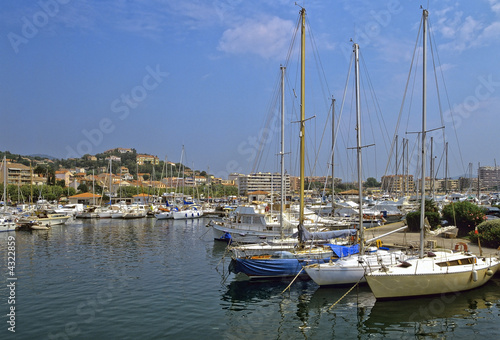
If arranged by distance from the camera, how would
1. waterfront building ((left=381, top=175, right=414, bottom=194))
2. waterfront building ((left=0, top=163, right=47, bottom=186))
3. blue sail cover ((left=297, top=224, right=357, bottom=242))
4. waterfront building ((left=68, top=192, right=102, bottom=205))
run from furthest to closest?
waterfront building ((left=0, top=163, right=47, bottom=186)) → waterfront building ((left=68, top=192, right=102, bottom=205)) → waterfront building ((left=381, top=175, right=414, bottom=194)) → blue sail cover ((left=297, top=224, right=357, bottom=242))

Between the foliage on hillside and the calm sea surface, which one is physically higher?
the foliage on hillside

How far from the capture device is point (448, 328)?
14727 mm

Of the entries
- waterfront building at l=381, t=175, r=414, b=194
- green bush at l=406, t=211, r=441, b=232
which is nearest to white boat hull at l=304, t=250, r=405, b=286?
green bush at l=406, t=211, r=441, b=232

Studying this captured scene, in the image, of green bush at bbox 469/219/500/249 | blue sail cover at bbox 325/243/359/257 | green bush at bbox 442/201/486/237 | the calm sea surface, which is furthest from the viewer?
green bush at bbox 442/201/486/237

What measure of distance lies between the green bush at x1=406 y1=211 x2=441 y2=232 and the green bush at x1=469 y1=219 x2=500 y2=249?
6455mm

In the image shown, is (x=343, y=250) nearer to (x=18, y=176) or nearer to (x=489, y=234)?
(x=489, y=234)

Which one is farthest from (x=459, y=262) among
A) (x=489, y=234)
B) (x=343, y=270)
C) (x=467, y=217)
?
(x=467, y=217)

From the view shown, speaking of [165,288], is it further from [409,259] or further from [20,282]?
[409,259]

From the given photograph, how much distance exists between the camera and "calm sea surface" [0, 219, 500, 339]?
14281 millimetres

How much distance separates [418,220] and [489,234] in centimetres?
898

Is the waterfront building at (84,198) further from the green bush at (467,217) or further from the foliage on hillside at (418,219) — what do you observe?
→ the green bush at (467,217)

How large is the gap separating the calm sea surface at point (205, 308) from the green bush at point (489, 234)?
4688 mm

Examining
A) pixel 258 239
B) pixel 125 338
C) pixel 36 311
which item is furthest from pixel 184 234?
pixel 125 338

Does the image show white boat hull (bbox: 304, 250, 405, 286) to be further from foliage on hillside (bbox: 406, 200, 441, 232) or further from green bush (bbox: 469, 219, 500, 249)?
foliage on hillside (bbox: 406, 200, 441, 232)
